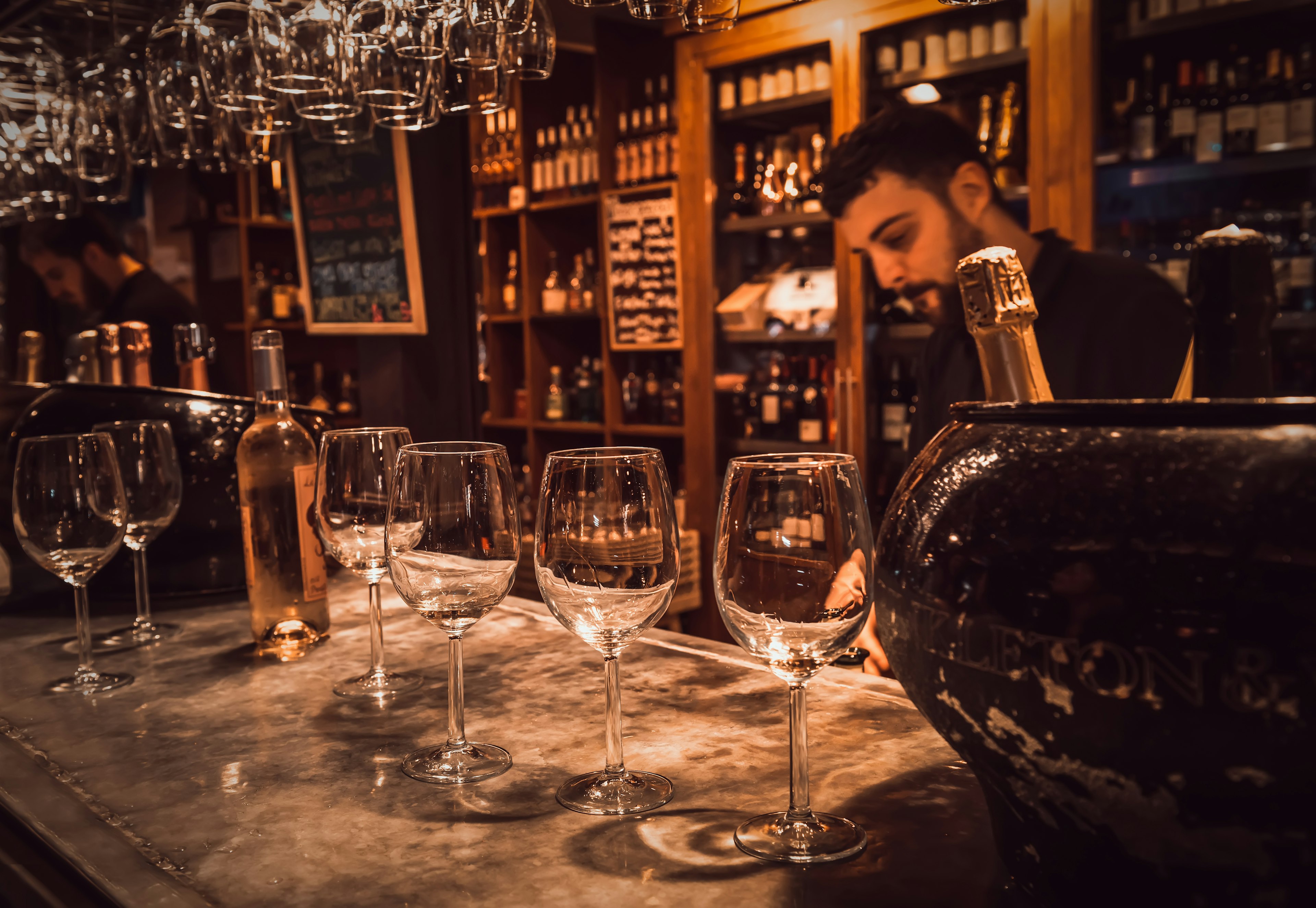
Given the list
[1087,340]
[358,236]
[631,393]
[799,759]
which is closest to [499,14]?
[799,759]

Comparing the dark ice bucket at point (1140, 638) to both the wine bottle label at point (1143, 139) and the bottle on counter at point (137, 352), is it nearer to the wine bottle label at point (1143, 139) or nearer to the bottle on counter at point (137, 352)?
the bottle on counter at point (137, 352)

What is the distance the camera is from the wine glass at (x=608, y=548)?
0.65 m

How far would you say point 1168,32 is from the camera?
2494 millimetres

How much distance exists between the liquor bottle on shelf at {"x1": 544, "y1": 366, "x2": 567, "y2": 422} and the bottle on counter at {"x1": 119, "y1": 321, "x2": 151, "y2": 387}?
8.98 ft

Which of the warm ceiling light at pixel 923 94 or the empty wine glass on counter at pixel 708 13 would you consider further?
the warm ceiling light at pixel 923 94

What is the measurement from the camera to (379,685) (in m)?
0.95

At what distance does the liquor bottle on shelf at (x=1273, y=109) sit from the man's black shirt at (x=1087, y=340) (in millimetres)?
614

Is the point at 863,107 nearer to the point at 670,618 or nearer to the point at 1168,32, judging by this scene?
the point at 1168,32

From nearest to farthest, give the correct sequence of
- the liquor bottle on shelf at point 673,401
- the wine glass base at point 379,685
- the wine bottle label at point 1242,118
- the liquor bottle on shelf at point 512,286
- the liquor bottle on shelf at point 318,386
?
the wine glass base at point 379,685 → the wine bottle label at point 1242,118 → the liquor bottle on shelf at point 673,401 → the liquor bottle on shelf at point 512,286 → the liquor bottle on shelf at point 318,386

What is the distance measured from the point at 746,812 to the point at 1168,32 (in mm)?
2481

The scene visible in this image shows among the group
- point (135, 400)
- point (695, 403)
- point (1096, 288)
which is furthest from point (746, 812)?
point (695, 403)

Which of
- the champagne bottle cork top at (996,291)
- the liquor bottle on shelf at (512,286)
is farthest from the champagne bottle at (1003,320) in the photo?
the liquor bottle on shelf at (512,286)

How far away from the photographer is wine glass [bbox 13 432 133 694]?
0.97 meters

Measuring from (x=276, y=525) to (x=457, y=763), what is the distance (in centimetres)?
44
